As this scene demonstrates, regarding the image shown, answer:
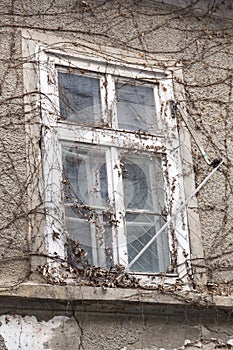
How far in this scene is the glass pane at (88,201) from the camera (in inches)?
250

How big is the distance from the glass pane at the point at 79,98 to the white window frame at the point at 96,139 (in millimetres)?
69

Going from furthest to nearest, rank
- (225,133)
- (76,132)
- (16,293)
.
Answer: (225,133)
(76,132)
(16,293)

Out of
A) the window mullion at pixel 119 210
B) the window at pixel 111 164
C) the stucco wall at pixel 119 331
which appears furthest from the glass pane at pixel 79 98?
the stucco wall at pixel 119 331

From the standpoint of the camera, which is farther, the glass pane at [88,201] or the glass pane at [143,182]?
the glass pane at [143,182]

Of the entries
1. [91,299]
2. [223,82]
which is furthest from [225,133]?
[91,299]

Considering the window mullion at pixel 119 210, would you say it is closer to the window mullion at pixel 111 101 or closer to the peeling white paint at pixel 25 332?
the window mullion at pixel 111 101

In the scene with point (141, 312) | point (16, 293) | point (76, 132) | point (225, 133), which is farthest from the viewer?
point (225, 133)

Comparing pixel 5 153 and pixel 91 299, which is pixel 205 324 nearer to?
pixel 91 299

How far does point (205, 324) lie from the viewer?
252 inches

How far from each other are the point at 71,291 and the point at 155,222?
103cm

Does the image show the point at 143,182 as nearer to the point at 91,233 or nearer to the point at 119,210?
the point at 119,210

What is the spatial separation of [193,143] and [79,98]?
3.20ft

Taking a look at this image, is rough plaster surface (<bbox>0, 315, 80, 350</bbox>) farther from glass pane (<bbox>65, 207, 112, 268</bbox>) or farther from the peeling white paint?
glass pane (<bbox>65, 207, 112, 268</bbox>)

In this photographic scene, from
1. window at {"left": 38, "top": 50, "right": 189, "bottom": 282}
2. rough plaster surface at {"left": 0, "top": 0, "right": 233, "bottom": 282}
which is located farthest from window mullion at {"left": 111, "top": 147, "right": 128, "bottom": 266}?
rough plaster surface at {"left": 0, "top": 0, "right": 233, "bottom": 282}
